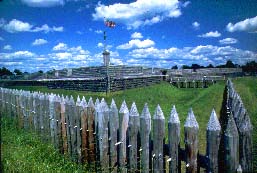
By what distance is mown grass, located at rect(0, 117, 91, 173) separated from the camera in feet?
18.0

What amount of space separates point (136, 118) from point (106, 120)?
92cm

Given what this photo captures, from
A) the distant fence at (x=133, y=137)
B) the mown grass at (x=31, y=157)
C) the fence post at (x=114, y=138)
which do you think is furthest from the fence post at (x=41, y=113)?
the fence post at (x=114, y=138)

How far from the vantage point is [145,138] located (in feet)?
14.6

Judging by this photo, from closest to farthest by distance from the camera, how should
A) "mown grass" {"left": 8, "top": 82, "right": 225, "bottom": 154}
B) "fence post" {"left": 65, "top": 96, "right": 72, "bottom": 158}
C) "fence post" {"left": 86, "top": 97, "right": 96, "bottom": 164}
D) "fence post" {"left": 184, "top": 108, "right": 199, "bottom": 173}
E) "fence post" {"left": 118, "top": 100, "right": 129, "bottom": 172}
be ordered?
"fence post" {"left": 184, "top": 108, "right": 199, "bottom": 173}
"fence post" {"left": 118, "top": 100, "right": 129, "bottom": 172}
"fence post" {"left": 86, "top": 97, "right": 96, "bottom": 164}
"fence post" {"left": 65, "top": 96, "right": 72, "bottom": 158}
"mown grass" {"left": 8, "top": 82, "right": 225, "bottom": 154}

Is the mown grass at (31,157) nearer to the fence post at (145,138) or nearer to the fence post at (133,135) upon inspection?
the fence post at (133,135)

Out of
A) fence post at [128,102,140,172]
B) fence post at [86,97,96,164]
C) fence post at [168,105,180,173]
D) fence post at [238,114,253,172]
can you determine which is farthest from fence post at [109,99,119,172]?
fence post at [238,114,253,172]

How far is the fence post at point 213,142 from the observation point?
3400mm

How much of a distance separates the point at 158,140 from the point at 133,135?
615 mm

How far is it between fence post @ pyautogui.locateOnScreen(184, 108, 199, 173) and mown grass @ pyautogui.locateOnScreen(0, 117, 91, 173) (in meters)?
2.62

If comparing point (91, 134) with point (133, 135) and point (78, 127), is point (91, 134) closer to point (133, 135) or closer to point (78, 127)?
point (78, 127)

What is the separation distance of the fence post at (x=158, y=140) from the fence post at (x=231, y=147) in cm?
111

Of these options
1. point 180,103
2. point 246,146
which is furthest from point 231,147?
point 180,103

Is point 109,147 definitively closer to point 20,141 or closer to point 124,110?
point 124,110

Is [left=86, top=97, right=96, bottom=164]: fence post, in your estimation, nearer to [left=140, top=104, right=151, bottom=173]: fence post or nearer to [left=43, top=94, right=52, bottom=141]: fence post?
[left=140, top=104, right=151, bottom=173]: fence post
